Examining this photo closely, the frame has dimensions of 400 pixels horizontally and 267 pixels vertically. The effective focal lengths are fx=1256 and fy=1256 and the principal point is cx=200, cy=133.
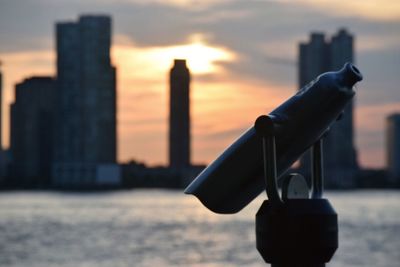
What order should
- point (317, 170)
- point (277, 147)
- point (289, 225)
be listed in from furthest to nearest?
point (317, 170) → point (277, 147) → point (289, 225)

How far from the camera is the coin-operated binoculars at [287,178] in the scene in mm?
11445

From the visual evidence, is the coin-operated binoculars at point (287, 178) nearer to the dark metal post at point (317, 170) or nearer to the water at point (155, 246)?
the dark metal post at point (317, 170)

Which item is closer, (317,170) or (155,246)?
(317,170)

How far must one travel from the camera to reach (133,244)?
86.0 m

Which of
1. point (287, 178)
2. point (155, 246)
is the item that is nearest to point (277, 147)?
point (287, 178)

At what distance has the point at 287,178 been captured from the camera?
1179cm

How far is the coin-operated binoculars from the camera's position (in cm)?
1145

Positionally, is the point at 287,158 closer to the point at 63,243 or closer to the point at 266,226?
the point at 266,226

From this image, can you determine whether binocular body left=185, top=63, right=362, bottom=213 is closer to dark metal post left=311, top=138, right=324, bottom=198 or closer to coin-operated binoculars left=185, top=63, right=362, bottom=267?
coin-operated binoculars left=185, top=63, right=362, bottom=267

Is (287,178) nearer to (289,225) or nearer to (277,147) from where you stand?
(277,147)

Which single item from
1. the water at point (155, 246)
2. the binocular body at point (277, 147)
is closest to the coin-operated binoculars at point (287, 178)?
the binocular body at point (277, 147)

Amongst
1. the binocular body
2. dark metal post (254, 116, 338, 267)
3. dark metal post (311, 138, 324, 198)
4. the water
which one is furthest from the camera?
the water

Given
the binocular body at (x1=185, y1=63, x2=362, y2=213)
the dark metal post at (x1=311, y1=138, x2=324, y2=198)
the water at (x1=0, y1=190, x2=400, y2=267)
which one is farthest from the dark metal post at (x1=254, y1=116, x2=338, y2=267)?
the water at (x1=0, y1=190, x2=400, y2=267)

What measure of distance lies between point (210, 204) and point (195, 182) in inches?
10.7
